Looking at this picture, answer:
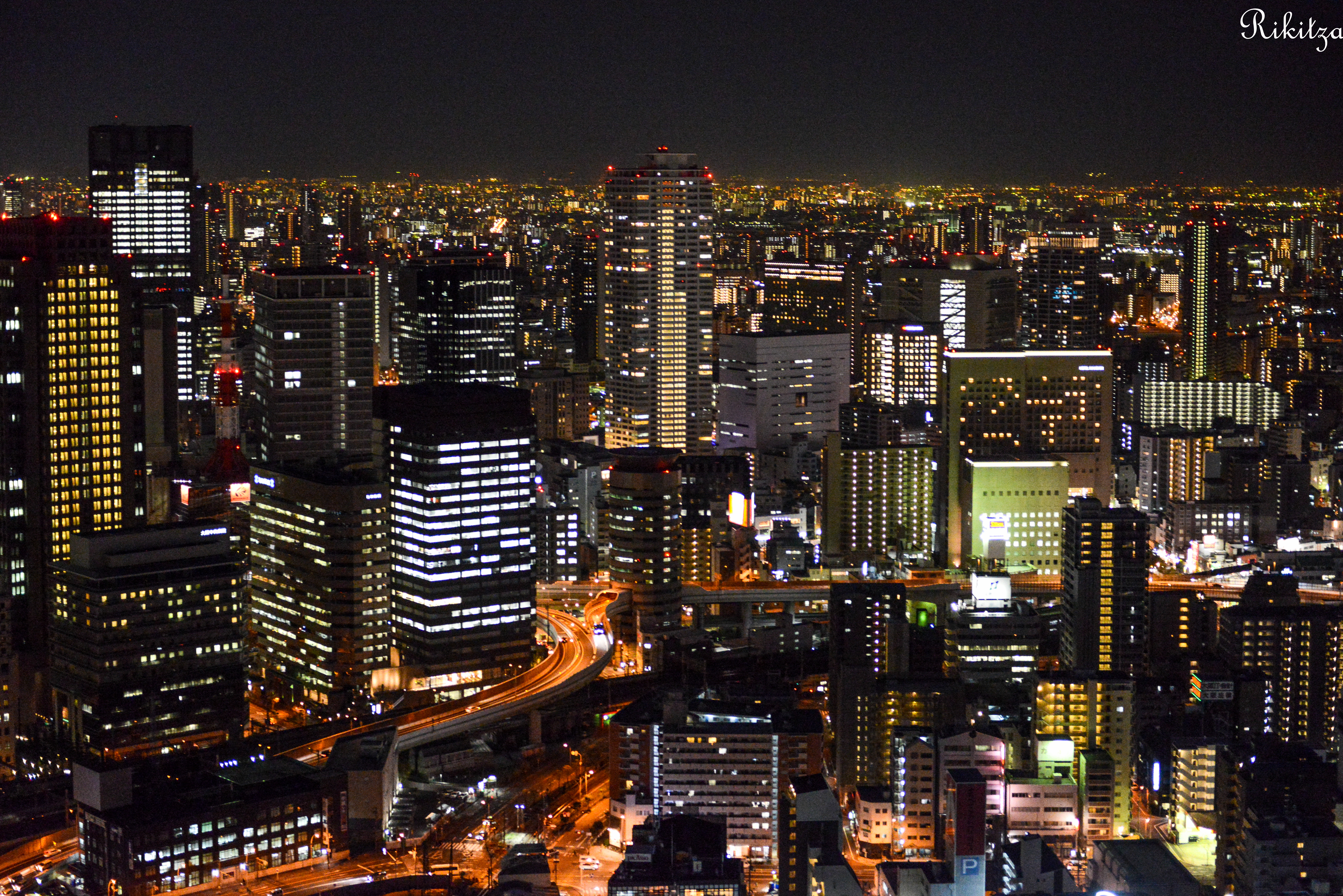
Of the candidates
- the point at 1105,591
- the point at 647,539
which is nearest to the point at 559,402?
the point at 647,539

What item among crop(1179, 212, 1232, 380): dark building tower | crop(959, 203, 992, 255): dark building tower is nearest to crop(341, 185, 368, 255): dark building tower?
crop(959, 203, 992, 255): dark building tower

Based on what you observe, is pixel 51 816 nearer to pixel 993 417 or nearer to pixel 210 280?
pixel 993 417

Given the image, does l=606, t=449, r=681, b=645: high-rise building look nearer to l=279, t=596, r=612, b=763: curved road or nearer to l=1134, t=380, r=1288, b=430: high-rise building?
l=279, t=596, r=612, b=763: curved road

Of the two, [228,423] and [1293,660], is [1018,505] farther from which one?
[228,423]

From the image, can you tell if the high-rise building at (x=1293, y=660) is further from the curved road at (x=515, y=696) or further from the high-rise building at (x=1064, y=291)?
the high-rise building at (x=1064, y=291)

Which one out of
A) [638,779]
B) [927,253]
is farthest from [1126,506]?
[927,253]

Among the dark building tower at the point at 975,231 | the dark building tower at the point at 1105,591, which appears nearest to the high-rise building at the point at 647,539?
the dark building tower at the point at 1105,591
